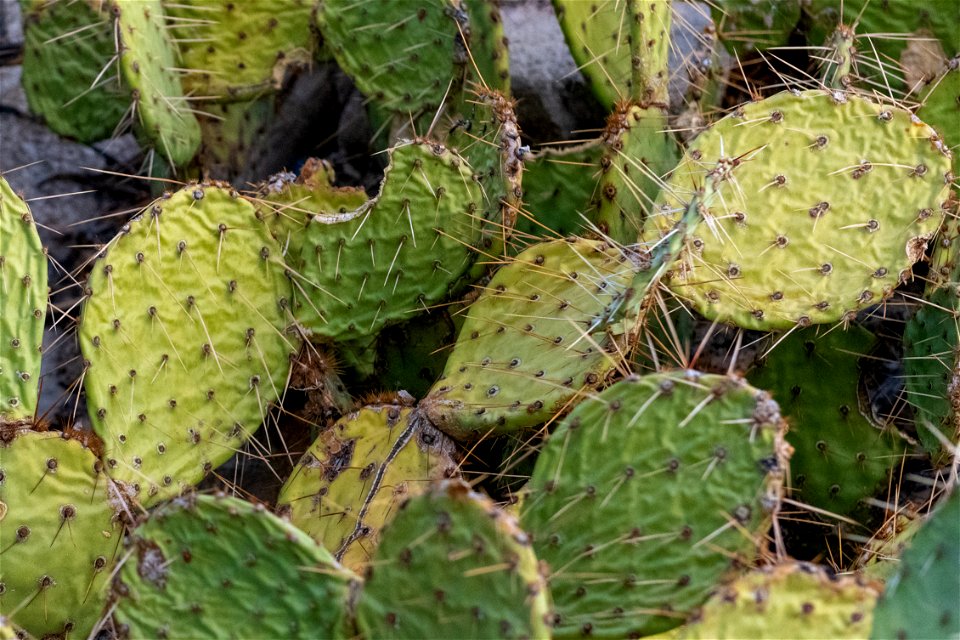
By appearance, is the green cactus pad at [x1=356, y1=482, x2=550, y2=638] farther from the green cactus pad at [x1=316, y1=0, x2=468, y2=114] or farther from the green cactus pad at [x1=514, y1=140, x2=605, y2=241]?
the green cactus pad at [x1=316, y1=0, x2=468, y2=114]

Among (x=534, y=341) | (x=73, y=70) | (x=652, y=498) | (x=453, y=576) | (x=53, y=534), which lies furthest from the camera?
(x=73, y=70)

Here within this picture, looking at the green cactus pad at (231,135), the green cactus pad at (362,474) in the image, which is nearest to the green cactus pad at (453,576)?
the green cactus pad at (362,474)

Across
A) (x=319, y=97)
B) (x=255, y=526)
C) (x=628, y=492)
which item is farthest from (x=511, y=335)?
(x=319, y=97)

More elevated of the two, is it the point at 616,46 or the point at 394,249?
the point at 616,46

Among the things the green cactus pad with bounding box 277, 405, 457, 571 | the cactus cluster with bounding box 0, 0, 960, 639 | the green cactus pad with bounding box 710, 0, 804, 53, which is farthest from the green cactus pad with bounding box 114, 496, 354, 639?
the green cactus pad with bounding box 710, 0, 804, 53

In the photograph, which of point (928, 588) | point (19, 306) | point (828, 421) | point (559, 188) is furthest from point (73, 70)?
point (928, 588)

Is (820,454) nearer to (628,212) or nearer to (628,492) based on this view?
(628,212)

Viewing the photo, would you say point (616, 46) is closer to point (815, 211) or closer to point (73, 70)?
point (815, 211)

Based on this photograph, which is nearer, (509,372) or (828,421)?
(509,372)
